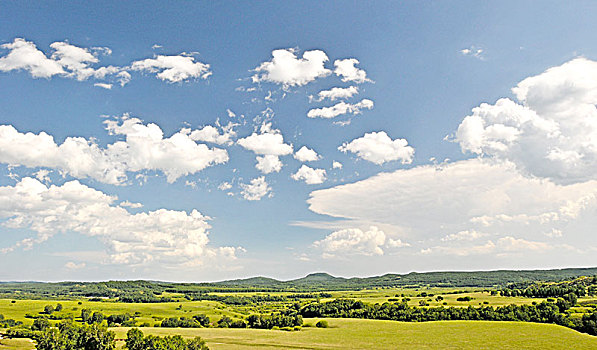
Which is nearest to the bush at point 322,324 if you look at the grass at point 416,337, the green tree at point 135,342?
the grass at point 416,337

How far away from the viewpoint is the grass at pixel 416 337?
122 m

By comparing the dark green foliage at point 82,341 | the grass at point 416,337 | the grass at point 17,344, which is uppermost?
the dark green foliage at point 82,341

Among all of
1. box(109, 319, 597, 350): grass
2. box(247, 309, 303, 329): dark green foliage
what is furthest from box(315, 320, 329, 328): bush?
box(247, 309, 303, 329): dark green foliage

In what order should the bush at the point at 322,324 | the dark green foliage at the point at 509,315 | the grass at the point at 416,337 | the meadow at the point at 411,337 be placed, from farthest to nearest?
the bush at the point at 322,324 → the dark green foliage at the point at 509,315 → the grass at the point at 416,337 → the meadow at the point at 411,337

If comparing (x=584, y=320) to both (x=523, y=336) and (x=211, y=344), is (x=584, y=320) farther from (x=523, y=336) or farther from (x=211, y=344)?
(x=211, y=344)

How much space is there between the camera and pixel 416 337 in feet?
450

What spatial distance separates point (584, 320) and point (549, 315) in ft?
67.4

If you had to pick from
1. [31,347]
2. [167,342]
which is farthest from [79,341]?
[31,347]

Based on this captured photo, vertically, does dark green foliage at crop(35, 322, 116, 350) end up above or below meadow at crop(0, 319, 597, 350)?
above

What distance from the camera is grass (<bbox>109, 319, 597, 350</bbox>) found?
401 feet

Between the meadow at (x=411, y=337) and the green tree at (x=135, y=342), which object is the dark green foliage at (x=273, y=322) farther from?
the green tree at (x=135, y=342)

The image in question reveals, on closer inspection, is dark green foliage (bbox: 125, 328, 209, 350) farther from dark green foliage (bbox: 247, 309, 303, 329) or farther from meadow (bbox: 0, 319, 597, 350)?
dark green foliage (bbox: 247, 309, 303, 329)

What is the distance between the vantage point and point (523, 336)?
429ft

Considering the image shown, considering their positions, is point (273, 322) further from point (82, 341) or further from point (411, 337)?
point (82, 341)
